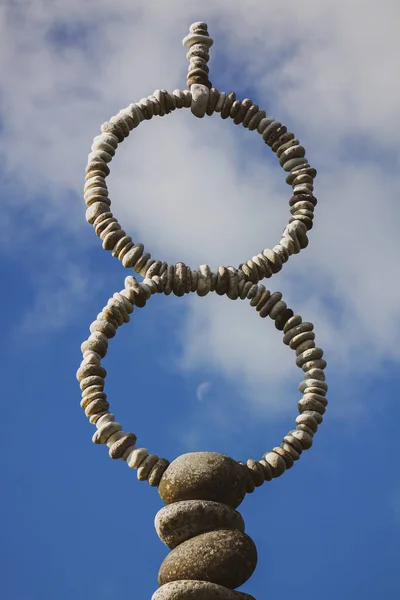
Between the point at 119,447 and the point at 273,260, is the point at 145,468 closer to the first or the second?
the point at 119,447

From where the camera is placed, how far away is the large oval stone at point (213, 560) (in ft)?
20.0

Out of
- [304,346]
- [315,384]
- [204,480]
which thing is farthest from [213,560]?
[304,346]

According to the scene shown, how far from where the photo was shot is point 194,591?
595cm

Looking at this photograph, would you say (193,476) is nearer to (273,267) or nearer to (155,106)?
(273,267)

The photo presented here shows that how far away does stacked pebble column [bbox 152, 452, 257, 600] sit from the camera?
6.06 metres

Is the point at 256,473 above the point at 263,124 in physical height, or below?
below

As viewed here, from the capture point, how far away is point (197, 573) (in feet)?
19.9

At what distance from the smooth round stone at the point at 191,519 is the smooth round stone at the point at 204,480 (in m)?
0.07

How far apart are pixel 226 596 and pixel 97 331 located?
2.14m

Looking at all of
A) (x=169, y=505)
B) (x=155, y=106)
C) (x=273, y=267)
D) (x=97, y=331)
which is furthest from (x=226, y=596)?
(x=155, y=106)

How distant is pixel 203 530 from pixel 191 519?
0.32 feet

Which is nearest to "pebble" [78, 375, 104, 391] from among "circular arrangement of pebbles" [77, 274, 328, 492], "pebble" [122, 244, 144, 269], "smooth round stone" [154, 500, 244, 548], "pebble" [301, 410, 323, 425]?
"circular arrangement of pebbles" [77, 274, 328, 492]

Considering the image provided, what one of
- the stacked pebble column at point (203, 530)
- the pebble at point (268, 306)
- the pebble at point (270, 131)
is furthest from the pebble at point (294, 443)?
the pebble at point (270, 131)

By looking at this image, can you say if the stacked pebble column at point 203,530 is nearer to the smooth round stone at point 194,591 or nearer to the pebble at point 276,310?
the smooth round stone at point 194,591
